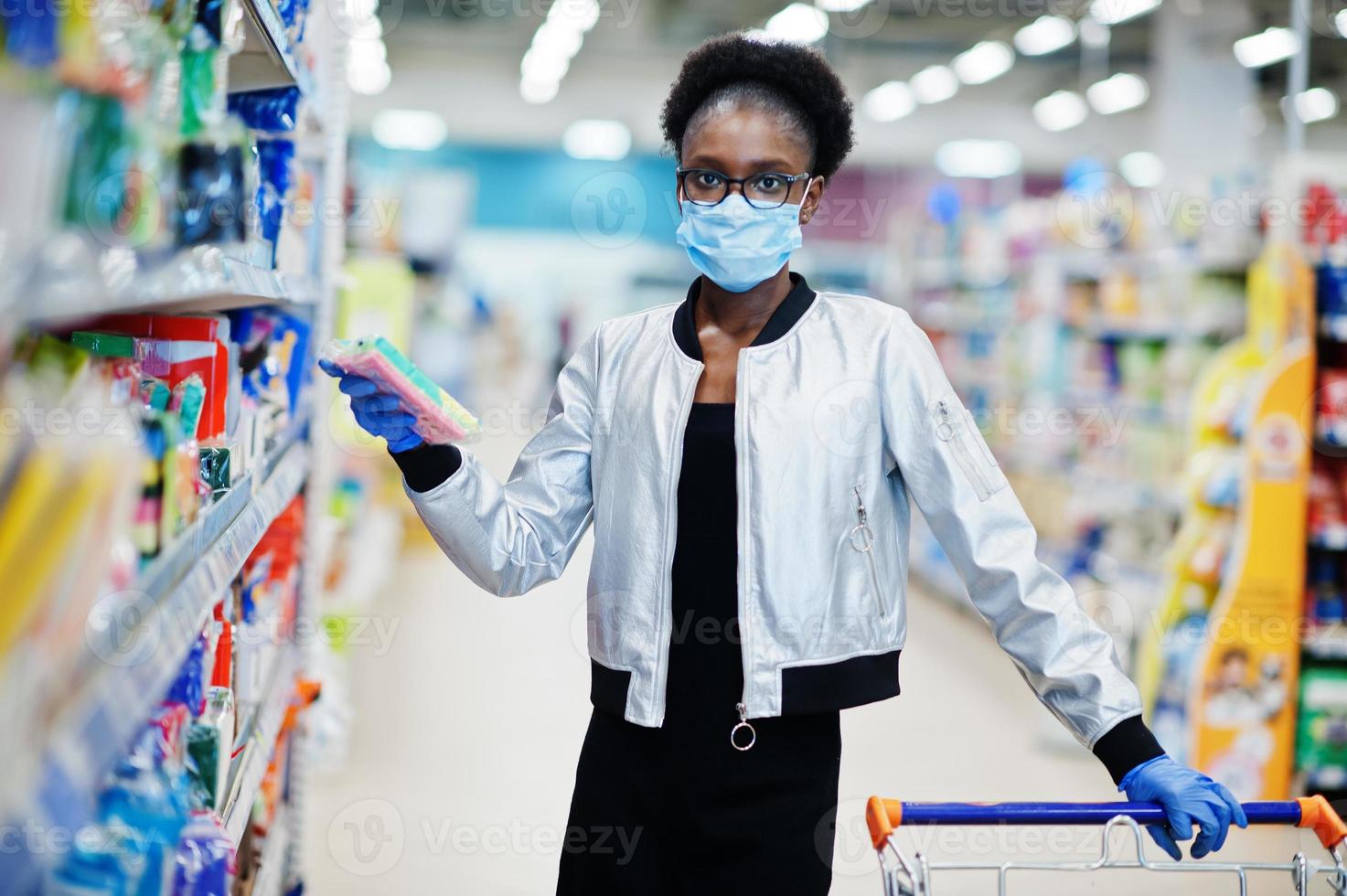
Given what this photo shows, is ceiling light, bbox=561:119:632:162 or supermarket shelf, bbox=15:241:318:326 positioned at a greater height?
ceiling light, bbox=561:119:632:162

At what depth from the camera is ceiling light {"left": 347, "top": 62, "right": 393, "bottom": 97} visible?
17250 millimetres

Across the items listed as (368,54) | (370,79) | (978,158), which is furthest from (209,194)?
(978,158)

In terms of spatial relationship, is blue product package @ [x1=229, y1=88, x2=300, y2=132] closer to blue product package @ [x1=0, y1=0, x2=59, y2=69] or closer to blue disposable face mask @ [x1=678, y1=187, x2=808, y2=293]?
blue disposable face mask @ [x1=678, y1=187, x2=808, y2=293]

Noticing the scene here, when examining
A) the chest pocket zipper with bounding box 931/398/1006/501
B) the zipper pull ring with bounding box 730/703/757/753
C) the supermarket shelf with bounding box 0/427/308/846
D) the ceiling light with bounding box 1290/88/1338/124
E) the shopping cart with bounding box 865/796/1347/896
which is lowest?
the shopping cart with bounding box 865/796/1347/896

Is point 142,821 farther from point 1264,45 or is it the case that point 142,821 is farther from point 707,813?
point 1264,45

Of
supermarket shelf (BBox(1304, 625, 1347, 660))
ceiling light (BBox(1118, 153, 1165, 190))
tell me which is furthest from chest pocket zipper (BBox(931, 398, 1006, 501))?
ceiling light (BBox(1118, 153, 1165, 190))

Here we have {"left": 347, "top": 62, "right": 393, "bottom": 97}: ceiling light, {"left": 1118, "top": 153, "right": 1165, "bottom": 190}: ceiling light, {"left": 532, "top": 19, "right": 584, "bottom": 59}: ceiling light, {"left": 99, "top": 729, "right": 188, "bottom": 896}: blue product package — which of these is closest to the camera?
{"left": 99, "top": 729, "right": 188, "bottom": 896}: blue product package

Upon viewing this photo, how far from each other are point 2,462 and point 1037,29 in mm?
14037

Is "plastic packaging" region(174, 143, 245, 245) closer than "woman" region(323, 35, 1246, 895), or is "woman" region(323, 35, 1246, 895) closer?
"plastic packaging" region(174, 143, 245, 245)

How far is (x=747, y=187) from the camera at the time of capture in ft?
6.55

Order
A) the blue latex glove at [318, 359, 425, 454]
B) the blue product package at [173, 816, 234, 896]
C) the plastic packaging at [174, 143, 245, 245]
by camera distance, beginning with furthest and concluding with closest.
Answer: the blue latex glove at [318, 359, 425, 454] < the plastic packaging at [174, 143, 245, 245] < the blue product package at [173, 816, 234, 896]

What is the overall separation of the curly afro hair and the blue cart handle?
1.02 meters

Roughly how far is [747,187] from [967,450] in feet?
1.72

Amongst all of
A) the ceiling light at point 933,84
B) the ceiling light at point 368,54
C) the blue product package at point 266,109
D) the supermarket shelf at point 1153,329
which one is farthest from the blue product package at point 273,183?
the ceiling light at point 933,84
